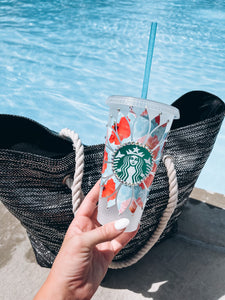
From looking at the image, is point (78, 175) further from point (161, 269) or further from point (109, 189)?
point (161, 269)

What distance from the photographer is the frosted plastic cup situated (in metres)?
0.72

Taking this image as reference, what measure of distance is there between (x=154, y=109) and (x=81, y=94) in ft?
11.1

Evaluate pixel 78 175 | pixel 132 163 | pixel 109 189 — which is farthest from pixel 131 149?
pixel 78 175

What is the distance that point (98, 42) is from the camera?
200 inches

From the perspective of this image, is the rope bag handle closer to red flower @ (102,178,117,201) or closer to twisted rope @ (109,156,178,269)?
twisted rope @ (109,156,178,269)

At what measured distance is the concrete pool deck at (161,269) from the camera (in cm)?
117

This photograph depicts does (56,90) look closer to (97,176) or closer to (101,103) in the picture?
(101,103)

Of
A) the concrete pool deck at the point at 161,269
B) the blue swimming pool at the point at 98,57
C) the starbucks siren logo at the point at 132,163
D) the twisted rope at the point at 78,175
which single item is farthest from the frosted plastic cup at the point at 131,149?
the blue swimming pool at the point at 98,57

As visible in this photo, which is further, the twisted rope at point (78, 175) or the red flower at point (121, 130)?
the twisted rope at point (78, 175)

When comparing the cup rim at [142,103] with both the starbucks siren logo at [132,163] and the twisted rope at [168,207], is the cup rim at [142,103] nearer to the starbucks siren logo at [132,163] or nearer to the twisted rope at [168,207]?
the starbucks siren logo at [132,163]

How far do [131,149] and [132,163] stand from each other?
0.04 m

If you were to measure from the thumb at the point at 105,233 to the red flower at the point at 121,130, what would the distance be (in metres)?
0.20

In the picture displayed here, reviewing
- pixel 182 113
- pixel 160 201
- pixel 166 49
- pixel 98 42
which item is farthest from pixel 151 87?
pixel 160 201

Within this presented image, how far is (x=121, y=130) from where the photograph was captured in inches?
29.2
